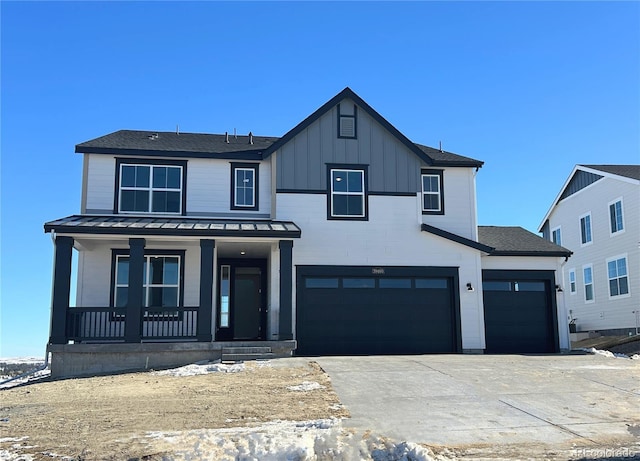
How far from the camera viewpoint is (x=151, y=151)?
59.1ft

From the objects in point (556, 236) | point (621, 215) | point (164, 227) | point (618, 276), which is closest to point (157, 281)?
point (164, 227)

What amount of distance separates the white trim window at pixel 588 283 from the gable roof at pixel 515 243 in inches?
284

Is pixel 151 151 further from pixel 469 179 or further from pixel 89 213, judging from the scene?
pixel 469 179

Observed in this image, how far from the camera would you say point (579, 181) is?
28406 millimetres

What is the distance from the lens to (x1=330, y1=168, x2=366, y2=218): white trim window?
18.4 metres

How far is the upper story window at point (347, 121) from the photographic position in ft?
61.6

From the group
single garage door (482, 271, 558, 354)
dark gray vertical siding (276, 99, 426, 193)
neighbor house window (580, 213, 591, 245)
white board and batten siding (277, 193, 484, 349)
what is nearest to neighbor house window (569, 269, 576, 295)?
neighbor house window (580, 213, 591, 245)

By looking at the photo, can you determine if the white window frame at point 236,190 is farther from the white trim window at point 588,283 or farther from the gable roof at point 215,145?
the white trim window at point 588,283

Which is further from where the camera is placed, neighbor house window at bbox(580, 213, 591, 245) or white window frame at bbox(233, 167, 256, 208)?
neighbor house window at bbox(580, 213, 591, 245)

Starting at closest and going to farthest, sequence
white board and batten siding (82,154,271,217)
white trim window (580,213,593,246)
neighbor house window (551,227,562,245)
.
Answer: white board and batten siding (82,154,271,217) → white trim window (580,213,593,246) → neighbor house window (551,227,562,245)

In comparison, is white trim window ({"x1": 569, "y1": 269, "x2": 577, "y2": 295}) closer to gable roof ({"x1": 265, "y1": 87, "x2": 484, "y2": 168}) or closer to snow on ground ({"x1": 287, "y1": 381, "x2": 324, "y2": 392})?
gable roof ({"x1": 265, "y1": 87, "x2": 484, "y2": 168})

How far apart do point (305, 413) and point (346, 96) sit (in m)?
11.5

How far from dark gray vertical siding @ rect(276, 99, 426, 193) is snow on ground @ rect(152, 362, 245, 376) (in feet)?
19.2

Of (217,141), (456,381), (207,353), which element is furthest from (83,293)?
(456,381)
